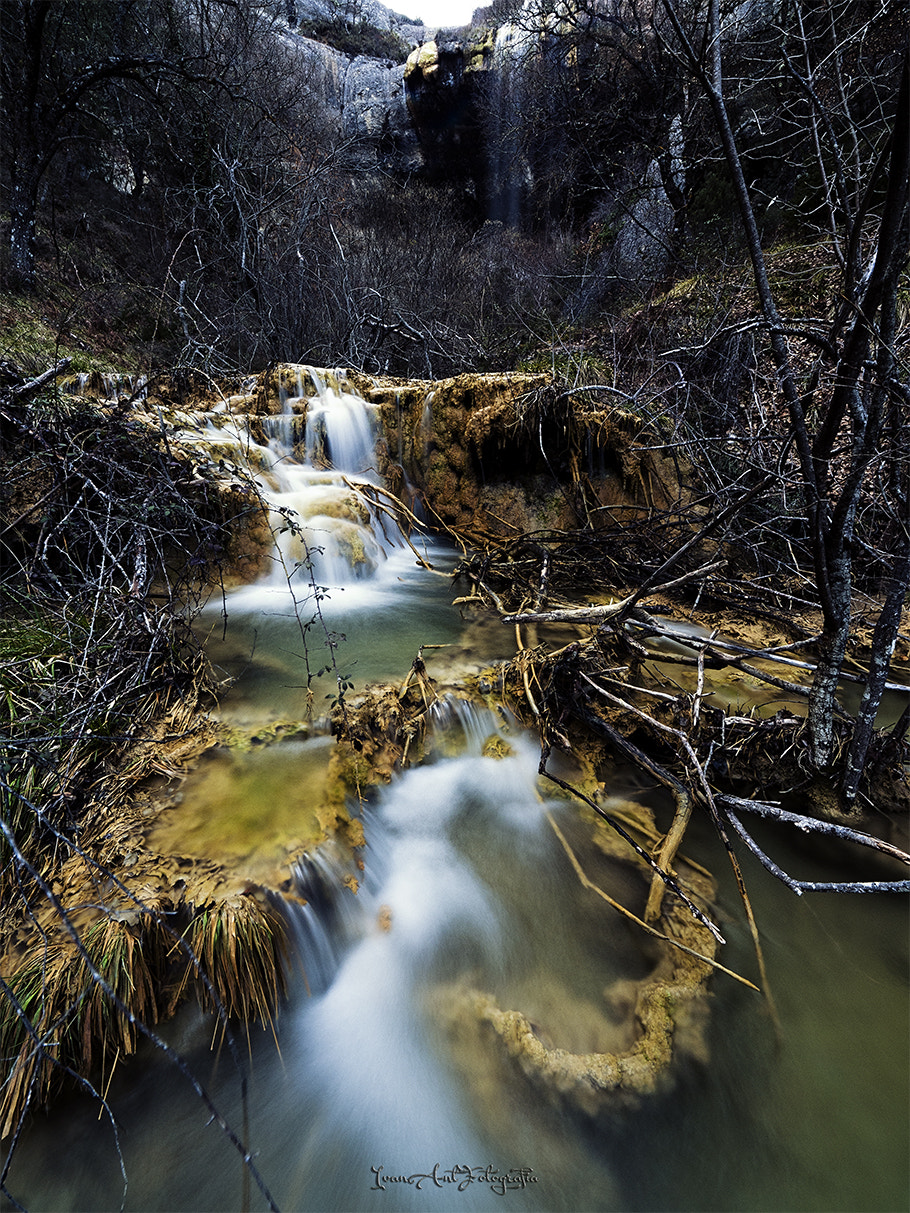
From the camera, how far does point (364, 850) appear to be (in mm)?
2406

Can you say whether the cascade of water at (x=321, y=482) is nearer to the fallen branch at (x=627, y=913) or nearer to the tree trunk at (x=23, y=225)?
the fallen branch at (x=627, y=913)

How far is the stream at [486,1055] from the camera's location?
158cm

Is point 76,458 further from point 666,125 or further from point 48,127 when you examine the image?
point 666,125

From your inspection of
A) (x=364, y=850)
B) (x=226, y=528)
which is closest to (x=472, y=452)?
(x=226, y=528)

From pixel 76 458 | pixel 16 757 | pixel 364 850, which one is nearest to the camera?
pixel 16 757

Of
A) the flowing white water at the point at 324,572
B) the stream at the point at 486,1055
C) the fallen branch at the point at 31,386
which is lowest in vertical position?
the stream at the point at 486,1055

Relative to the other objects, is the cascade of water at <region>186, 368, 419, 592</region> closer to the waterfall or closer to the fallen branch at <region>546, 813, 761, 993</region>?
the waterfall

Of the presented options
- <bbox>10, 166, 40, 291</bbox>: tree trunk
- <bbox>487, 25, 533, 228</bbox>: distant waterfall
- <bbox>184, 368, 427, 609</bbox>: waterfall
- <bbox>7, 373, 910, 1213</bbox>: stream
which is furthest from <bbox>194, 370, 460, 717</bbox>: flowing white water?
<bbox>487, 25, 533, 228</bbox>: distant waterfall

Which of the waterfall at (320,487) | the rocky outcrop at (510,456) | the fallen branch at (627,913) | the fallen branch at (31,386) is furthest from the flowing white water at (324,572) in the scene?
the fallen branch at (627,913)

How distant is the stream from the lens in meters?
1.58

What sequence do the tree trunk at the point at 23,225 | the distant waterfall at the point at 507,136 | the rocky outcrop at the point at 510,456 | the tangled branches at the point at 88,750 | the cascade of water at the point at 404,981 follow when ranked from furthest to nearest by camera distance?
1. the distant waterfall at the point at 507,136
2. the tree trunk at the point at 23,225
3. the rocky outcrop at the point at 510,456
4. the cascade of water at the point at 404,981
5. the tangled branches at the point at 88,750

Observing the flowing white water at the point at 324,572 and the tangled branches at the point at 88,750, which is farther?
the flowing white water at the point at 324,572

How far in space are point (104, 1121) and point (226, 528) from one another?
3.97m

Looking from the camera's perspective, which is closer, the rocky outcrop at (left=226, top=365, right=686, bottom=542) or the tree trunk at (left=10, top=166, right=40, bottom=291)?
the rocky outcrop at (left=226, top=365, right=686, bottom=542)
